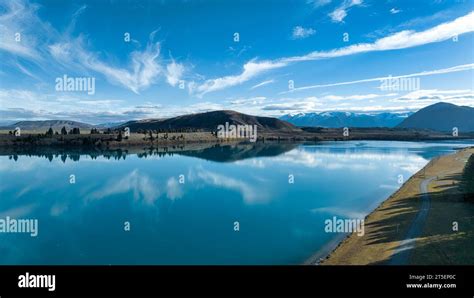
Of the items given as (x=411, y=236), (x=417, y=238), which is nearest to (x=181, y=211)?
(x=411, y=236)

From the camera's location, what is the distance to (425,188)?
4575 centimetres

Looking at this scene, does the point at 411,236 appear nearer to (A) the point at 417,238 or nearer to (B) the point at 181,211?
(A) the point at 417,238

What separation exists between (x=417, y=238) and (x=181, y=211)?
23247 mm

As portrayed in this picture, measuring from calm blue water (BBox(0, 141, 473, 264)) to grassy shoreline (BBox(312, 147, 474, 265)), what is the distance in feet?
9.09

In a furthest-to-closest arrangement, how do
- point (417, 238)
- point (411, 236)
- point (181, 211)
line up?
point (181, 211)
point (411, 236)
point (417, 238)

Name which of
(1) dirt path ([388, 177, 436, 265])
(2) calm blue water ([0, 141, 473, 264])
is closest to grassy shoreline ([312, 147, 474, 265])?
(1) dirt path ([388, 177, 436, 265])

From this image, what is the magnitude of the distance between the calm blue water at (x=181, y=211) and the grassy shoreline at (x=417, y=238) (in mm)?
→ 2770

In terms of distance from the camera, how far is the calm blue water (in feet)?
79.8

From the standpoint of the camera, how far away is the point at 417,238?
2359cm

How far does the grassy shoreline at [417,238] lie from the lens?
65.1 ft

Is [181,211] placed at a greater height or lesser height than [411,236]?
lesser
